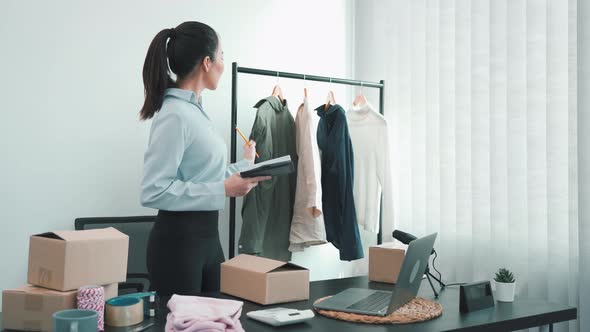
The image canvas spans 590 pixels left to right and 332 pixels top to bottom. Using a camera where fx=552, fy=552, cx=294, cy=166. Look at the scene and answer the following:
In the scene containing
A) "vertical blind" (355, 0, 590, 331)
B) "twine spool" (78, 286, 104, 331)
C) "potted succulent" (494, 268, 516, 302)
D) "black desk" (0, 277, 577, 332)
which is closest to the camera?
"twine spool" (78, 286, 104, 331)

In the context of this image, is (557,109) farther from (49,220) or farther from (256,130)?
(49,220)

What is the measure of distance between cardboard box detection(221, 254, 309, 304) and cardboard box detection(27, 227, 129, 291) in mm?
365

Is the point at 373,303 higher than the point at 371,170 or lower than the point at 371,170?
lower

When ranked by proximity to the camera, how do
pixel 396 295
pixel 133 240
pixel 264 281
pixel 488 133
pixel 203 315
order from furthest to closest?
pixel 488 133 → pixel 133 240 → pixel 264 281 → pixel 396 295 → pixel 203 315

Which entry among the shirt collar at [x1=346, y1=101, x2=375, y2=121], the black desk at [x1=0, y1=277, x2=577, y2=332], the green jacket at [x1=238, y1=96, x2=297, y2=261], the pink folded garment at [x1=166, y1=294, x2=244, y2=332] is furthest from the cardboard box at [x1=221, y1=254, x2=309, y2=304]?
the shirt collar at [x1=346, y1=101, x2=375, y2=121]

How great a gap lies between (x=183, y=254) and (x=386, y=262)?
0.72 m

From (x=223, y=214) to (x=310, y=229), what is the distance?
0.62m

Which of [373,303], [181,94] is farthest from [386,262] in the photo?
[181,94]

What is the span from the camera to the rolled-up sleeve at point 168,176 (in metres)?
1.78

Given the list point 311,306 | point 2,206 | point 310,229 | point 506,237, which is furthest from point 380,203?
point 2,206

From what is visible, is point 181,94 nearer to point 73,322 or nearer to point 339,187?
point 73,322

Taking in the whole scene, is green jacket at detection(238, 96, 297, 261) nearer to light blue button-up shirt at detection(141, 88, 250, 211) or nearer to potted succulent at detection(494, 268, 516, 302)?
light blue button-up shirt at detection(141, 88, 250, 211)

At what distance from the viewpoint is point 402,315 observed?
4.91 ft

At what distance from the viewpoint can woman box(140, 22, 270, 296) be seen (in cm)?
179
